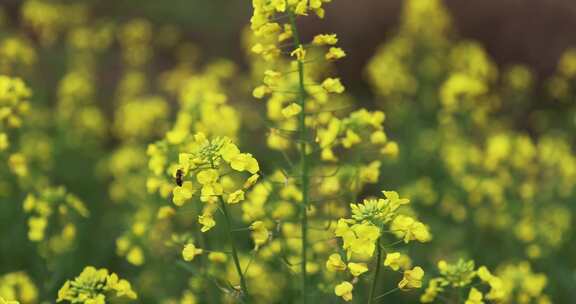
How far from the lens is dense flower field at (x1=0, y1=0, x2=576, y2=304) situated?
3193mm

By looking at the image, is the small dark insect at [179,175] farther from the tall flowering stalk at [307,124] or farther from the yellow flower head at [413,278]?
the yellow flower head at [413,278]

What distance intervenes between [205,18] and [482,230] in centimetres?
748

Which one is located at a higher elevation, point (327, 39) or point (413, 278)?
point (327, 39)

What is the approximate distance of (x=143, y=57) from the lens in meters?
8.32

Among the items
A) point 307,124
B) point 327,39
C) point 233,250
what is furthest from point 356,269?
point 307,124

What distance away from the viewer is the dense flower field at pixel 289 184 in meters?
3.19

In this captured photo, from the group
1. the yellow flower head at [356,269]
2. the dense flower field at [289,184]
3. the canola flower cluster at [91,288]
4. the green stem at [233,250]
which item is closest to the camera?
the yellow flower head at [356,269]

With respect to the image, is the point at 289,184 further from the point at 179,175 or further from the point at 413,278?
the point at 413,278

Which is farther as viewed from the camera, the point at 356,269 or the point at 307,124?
the point at 307,124

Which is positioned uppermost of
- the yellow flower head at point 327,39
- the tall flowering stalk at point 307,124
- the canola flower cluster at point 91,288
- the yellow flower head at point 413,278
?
the yellow flower head at point 327,39

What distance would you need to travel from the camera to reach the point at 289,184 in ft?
13.3

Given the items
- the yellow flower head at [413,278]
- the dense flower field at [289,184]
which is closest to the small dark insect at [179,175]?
the dense flower field at [289,184]

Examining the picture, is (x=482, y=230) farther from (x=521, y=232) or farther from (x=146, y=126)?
(x=146, y=126)

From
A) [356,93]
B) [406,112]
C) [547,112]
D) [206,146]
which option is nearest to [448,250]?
[406,112]
